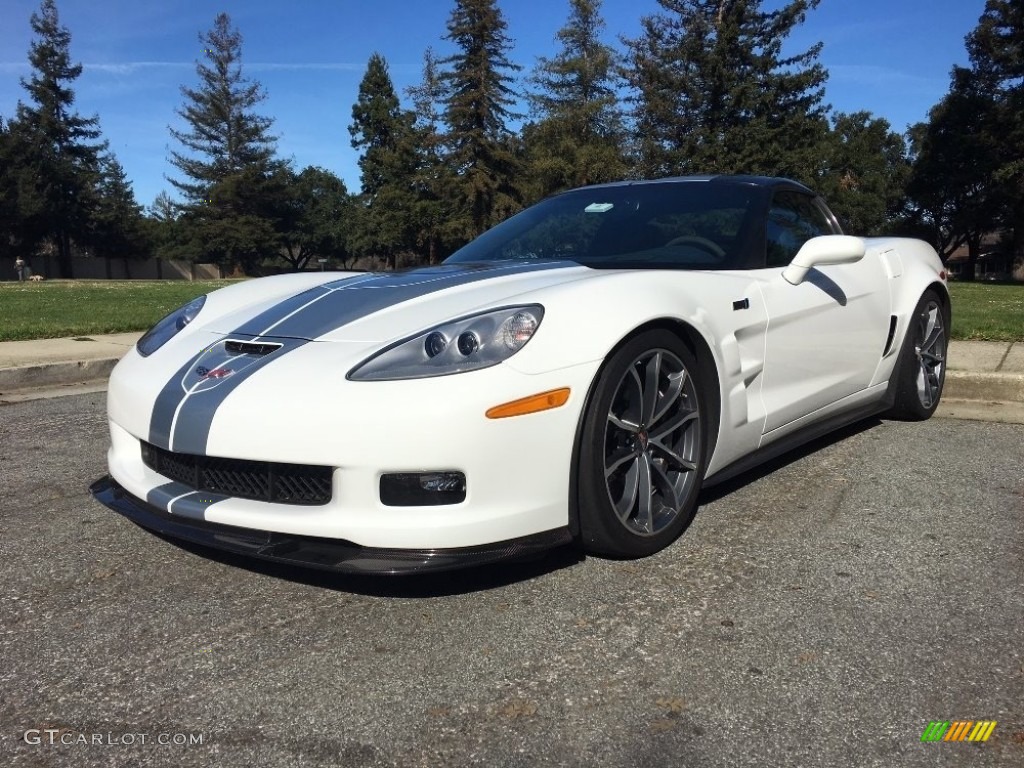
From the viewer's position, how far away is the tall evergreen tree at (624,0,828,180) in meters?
38.9

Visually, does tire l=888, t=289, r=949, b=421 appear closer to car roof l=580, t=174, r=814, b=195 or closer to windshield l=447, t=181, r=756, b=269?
car roof l=580, t=174, r=814, b=195

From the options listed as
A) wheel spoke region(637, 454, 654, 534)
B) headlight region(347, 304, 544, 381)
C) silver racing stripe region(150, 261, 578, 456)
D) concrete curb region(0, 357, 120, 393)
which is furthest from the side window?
concrete curb region(0, 357, 120, 393)

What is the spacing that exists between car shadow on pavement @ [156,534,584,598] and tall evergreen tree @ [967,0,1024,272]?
1511 inches

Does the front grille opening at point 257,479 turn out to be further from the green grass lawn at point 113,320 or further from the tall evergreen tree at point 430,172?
the tall evergreen tree at point 430,172

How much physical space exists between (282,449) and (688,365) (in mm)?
1375

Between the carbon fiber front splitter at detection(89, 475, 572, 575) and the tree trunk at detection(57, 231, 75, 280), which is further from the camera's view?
the tree trunk at detection(57, 231, 75, 280)

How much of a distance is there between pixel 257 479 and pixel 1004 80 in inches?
1792

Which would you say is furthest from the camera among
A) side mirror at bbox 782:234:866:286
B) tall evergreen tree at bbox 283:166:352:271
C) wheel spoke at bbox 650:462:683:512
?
tall evergreen tree at bbox 283:166:352:271

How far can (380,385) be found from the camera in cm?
230

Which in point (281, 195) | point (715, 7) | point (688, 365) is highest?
point (715, 7)

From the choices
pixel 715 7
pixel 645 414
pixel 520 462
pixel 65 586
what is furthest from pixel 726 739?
pixel 715 7

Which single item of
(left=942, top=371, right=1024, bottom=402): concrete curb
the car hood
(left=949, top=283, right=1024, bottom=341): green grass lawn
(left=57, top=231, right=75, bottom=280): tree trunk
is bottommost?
(left=942, top=371, right=1024, bottom=402): concrete curb

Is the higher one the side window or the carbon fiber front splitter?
the side window

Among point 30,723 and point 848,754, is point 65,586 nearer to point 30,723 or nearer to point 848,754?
point 30,723
